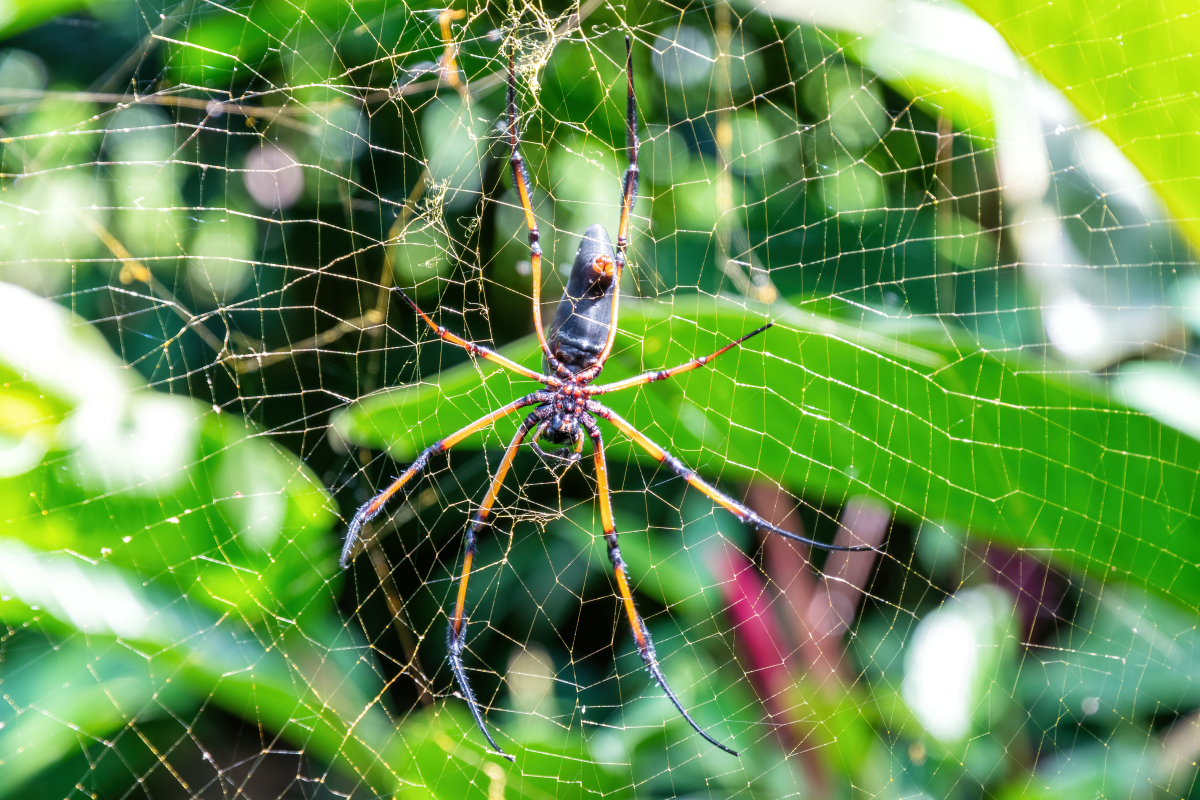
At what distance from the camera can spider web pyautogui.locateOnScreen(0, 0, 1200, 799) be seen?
3.11 ft

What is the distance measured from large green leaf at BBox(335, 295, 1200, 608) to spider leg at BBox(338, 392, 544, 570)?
0.15 ft

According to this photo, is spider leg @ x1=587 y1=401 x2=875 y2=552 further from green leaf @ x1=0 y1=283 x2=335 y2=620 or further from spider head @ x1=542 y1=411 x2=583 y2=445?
green leaf @ x1=0 y1=283 x2=335 y2=620

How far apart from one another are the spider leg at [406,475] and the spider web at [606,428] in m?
0.02

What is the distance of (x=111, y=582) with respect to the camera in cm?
111

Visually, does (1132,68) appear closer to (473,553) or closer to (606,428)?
(606,428)

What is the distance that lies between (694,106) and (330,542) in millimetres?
1076

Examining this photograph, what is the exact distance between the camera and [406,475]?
3.19 feet

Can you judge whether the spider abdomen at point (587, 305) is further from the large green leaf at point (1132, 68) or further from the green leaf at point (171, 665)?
the green leaf at point (171, 665)

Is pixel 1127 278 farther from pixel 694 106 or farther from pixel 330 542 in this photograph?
pixel 330 542

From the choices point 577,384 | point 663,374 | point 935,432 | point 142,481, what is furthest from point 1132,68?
point 142,481

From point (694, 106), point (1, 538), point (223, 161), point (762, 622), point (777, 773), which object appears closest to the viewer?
point (1, 538)

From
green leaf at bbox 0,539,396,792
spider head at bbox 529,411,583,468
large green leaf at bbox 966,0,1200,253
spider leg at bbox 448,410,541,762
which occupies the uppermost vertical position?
large green leaf at bbox 966,0,1200,253

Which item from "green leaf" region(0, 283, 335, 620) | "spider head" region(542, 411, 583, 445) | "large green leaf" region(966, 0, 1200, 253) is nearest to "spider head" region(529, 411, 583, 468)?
"spider head" region(542, 411, 583, 445)

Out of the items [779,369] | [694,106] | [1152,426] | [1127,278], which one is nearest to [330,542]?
[779,369]
